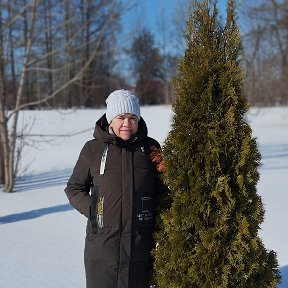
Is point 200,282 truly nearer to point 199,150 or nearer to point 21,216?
point 199,150

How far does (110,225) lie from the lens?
2531 mm

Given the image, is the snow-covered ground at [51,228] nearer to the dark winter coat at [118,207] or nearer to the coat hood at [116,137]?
the coat hood at [116,137]

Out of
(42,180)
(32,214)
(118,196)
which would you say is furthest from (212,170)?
(42,180)

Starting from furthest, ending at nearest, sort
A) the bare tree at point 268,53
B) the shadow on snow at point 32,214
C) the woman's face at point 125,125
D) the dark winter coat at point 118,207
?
the bare tree at point 268,53 < the shadow on snow at point 32,214 < the woman's face at point 125,125 < the dark winter coat at point 118,207

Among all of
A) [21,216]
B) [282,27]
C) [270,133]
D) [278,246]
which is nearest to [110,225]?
[278,246]

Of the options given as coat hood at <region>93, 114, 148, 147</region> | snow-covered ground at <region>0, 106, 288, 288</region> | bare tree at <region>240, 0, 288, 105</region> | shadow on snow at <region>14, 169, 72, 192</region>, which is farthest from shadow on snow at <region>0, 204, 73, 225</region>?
bare tree at <region>240, 0, 288, 105</region>

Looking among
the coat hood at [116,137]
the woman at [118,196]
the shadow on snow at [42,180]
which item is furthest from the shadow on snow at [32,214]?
the coat hood at [116,137]

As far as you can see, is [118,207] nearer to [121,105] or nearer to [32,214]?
[121,105]

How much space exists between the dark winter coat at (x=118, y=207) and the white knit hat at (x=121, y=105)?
4.9 inches

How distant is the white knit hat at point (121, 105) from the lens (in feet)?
8.71

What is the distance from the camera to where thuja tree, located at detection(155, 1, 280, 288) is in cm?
240

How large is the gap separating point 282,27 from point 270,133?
29.0 feet

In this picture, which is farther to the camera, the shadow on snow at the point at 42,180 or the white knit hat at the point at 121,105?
the shadow on snow at the point at 42,180

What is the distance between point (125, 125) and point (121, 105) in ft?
0.44
